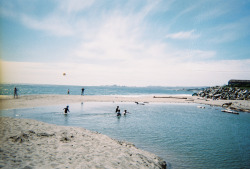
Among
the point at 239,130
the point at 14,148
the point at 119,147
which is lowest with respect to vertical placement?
the point at 239,130

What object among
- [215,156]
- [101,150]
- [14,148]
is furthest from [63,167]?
[215,156]

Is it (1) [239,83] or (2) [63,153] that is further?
(1) [239,83]

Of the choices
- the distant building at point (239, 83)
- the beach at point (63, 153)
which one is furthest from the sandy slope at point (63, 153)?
the distant building at point (239, 83)

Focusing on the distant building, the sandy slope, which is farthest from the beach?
the distant building

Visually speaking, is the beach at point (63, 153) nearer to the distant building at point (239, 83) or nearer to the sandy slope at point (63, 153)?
the sandy slope at point (63, 153)

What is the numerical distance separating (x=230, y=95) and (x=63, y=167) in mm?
68033

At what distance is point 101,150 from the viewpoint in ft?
32.7

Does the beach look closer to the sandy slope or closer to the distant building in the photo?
the sandy slope

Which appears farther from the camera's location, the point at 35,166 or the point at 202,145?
the point at 202,145

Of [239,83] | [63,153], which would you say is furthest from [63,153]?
[239,83]

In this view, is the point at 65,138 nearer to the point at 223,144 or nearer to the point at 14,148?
the point at 14,148

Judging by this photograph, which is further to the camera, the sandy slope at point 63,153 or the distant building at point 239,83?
the distant building at point 239,83

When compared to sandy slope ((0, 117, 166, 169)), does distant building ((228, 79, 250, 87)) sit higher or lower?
higher

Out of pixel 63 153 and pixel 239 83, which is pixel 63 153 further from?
pixel 239 83
